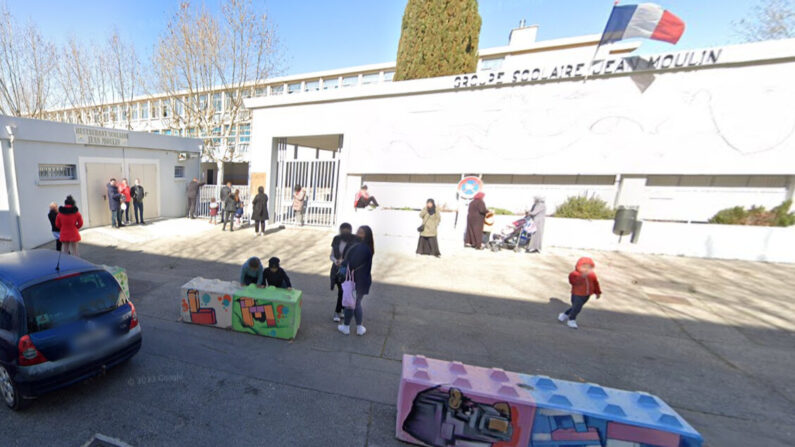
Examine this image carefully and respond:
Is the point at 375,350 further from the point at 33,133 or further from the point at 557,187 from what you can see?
the point at 33,133

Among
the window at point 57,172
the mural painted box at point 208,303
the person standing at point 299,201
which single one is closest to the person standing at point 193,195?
the window at point 57,172

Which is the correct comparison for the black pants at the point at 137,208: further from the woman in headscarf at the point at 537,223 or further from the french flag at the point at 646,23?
the french flag at the point at 646,23

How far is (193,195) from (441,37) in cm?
1274

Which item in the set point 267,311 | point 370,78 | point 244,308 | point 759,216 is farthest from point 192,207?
point 759,216

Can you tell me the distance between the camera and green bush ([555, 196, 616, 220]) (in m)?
9.27

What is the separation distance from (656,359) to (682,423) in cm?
266

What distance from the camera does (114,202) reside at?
33.3 ft

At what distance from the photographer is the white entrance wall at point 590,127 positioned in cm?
834

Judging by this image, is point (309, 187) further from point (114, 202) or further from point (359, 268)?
point (359, 268)

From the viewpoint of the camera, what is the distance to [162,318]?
488 centimetres

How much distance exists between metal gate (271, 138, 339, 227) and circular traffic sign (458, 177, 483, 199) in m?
5.18

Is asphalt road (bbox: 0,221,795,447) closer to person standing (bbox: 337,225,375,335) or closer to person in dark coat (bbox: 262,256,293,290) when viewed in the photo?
person standing (bbox: 337,225,375,335)

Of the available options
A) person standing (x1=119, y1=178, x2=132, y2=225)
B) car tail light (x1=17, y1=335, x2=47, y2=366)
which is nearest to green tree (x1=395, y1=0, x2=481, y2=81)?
person standing (x1=119, y1=178, x2=132, y2=225)

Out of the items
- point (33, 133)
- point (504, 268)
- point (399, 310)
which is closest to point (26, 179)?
point (33, 133)
